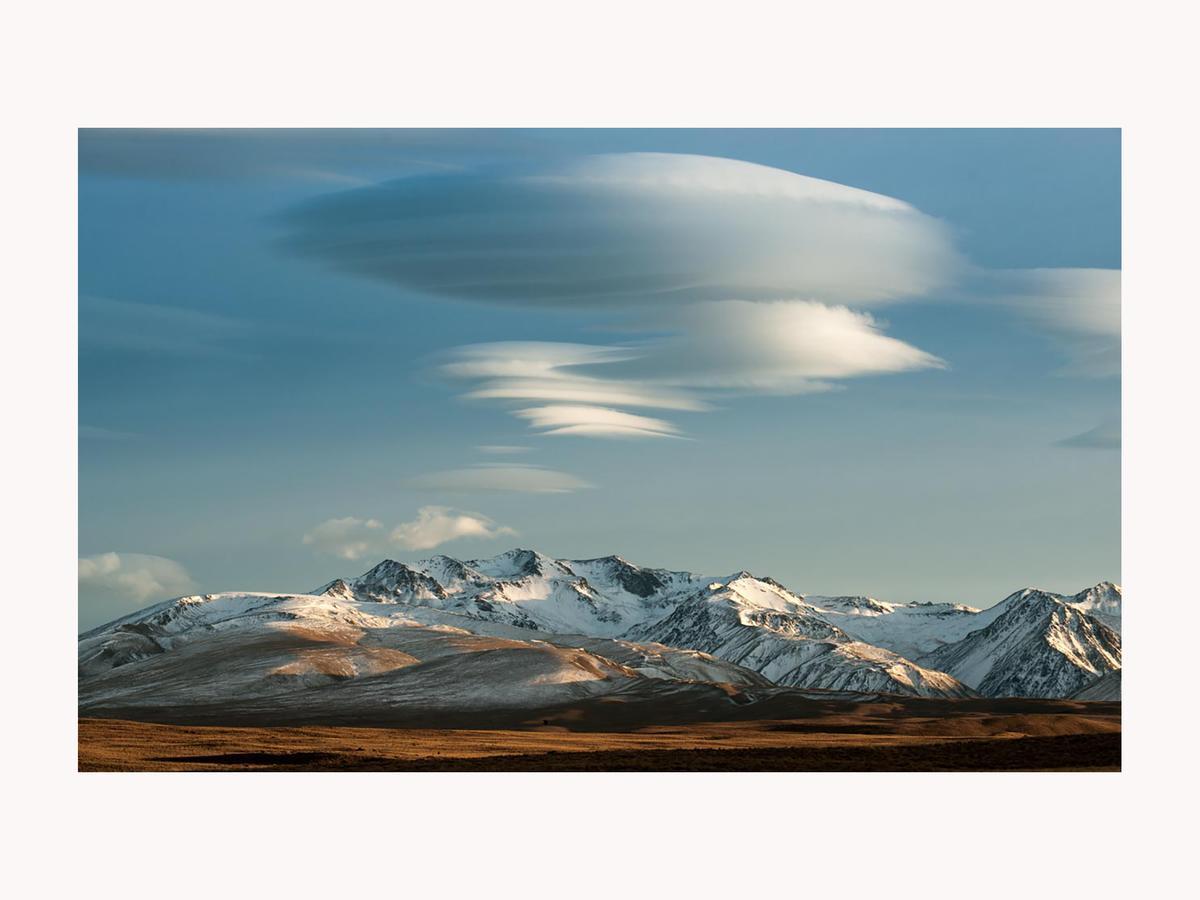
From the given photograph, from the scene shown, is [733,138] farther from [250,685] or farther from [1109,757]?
[250,685]

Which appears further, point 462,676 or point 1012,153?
point 462,676

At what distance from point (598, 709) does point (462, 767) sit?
8170 cm

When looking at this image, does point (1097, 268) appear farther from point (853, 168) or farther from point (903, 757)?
point (903, 757)

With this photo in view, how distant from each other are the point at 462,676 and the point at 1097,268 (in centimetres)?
10090

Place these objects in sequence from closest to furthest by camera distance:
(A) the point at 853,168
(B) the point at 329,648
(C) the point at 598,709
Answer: (A) the point at 853,168 < (C) the point at 598,709 < (B) the point at 329,648

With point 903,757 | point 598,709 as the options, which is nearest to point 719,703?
point 598,709

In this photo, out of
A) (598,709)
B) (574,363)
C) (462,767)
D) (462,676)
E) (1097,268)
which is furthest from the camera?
(462,676)

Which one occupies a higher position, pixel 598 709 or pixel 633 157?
pixel 633 157

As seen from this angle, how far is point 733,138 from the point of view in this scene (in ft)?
283

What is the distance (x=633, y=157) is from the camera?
86438mm
